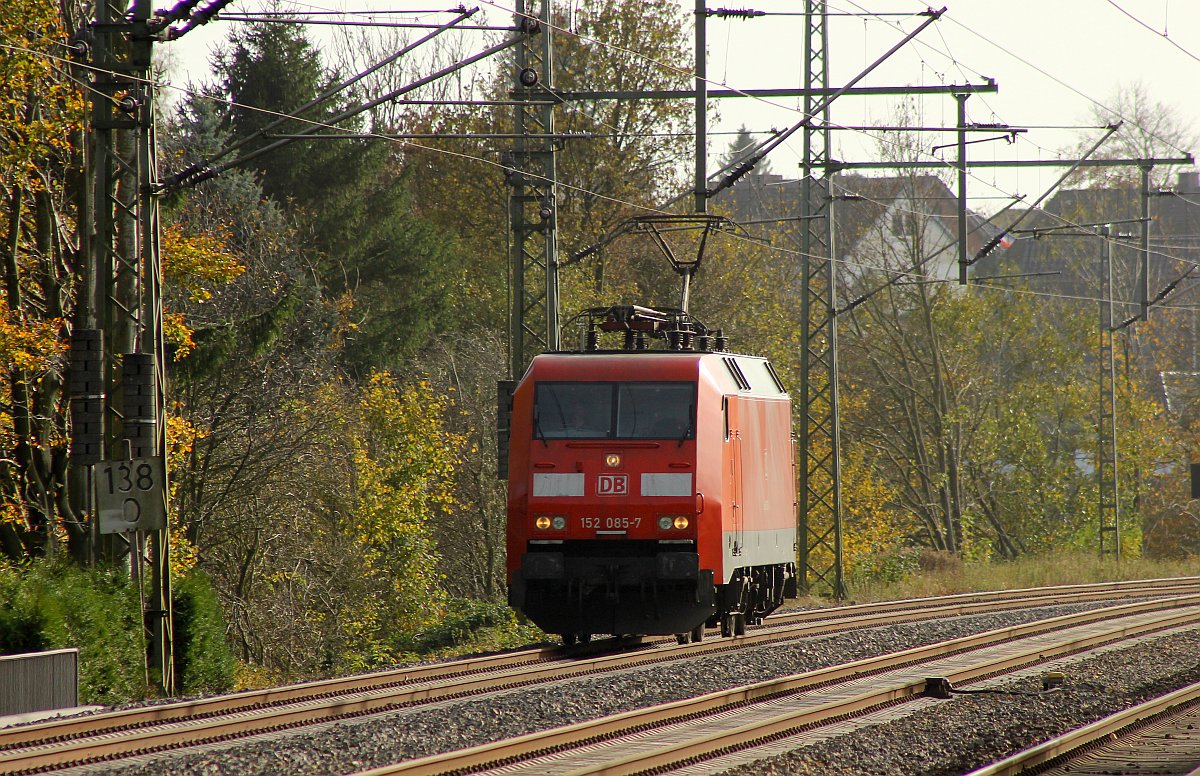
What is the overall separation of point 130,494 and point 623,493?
5086 millimetres

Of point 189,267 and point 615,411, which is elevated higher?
point 189,267

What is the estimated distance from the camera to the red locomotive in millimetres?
15711

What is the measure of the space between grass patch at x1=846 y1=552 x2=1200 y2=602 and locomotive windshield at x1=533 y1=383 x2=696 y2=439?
14.1 meters

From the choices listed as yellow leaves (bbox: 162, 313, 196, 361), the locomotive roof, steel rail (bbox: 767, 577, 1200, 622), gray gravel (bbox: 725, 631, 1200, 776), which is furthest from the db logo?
yellow leaves (bbox: 162, 313, 196, 361)

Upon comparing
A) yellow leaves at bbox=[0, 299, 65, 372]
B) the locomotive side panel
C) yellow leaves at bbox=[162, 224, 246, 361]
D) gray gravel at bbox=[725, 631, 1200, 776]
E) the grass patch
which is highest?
yellow leaves at bbox=[162, 224, 246, 361]

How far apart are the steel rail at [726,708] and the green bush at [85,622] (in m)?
5.61

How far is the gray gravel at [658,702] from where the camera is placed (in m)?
9.53

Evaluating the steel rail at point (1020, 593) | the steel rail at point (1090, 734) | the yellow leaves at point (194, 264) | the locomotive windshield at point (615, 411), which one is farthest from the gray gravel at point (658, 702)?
the yellow leaves at point (194, 264)

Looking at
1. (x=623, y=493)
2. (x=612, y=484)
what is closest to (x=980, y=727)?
(x=623, y=493)

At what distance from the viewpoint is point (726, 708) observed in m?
12.5

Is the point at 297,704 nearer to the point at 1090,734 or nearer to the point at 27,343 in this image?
the point at 1090,734

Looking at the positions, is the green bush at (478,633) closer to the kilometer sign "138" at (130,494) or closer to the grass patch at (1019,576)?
the kilometer sign "138" at (130,494)

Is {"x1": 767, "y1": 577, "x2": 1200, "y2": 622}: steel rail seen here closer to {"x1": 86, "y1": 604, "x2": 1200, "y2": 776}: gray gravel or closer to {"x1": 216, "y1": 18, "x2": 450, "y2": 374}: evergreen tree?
{"x1": 86, "y1": 604, "x2": 1200, "y2": 776}: gray gravel

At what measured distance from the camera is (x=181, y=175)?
15.0 metres
